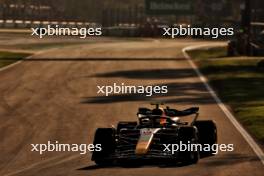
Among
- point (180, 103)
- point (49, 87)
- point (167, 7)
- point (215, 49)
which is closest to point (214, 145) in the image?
point (180, 103)

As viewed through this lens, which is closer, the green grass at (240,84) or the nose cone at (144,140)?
the nose cone at (144,140)

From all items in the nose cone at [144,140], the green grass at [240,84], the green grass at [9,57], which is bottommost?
the green grass at [9,57]

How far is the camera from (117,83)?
41.9 meters

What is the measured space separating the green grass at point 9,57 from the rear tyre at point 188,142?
34.9 m

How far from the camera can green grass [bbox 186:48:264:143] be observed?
92.2ft

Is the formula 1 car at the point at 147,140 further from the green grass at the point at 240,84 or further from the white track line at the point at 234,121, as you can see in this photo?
the green grass at the point at 240,84

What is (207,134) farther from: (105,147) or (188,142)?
(105,147)

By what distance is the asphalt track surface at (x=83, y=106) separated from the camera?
19188 millimetres

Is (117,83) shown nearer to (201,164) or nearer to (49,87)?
(49,87)

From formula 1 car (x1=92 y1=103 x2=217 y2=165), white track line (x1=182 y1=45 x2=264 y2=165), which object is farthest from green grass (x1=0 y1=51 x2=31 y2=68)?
formula 1 car (x1=92 y1=103 x2=217 y2=165)

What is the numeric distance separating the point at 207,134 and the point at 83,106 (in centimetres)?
1185

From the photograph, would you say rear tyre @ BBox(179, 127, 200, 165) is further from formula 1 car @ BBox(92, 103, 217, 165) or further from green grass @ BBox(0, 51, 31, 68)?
green grass @ BBox(0, 51, 31, 68)

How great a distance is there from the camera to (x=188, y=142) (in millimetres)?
18922

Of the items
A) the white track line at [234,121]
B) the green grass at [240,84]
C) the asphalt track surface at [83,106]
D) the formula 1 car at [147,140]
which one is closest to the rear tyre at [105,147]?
the formula 1 car at [147,140]
